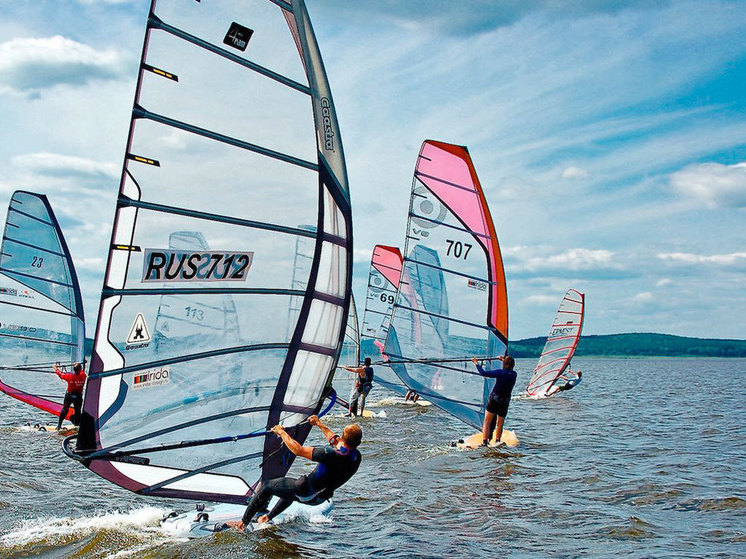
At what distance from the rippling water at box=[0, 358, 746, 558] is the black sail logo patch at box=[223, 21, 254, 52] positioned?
376 centimetres

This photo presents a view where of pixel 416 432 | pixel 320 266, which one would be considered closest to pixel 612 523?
pixel 320 266

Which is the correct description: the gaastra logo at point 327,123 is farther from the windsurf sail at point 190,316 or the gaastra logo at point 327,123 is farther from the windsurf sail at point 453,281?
the windsurf sail at point 453,281

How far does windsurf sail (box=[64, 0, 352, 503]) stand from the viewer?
4707mm

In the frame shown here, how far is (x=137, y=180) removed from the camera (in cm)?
458

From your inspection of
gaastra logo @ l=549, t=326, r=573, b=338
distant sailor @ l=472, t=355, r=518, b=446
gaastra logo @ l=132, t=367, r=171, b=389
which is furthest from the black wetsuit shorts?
gaastra logo @ l=549, t=326, r=573, b=338

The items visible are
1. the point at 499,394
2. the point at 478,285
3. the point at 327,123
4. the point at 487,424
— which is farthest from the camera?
the point at 478,285

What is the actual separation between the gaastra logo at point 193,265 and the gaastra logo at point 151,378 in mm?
703

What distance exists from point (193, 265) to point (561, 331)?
17.8 m

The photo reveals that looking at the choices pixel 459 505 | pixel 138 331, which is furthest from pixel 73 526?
pixel 459 505

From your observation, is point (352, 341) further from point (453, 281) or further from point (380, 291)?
point (453, 281)

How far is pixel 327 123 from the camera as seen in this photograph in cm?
531

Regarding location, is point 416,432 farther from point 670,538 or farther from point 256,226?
point 256,226

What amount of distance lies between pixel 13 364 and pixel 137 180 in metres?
10.6

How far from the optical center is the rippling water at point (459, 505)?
538 cm
